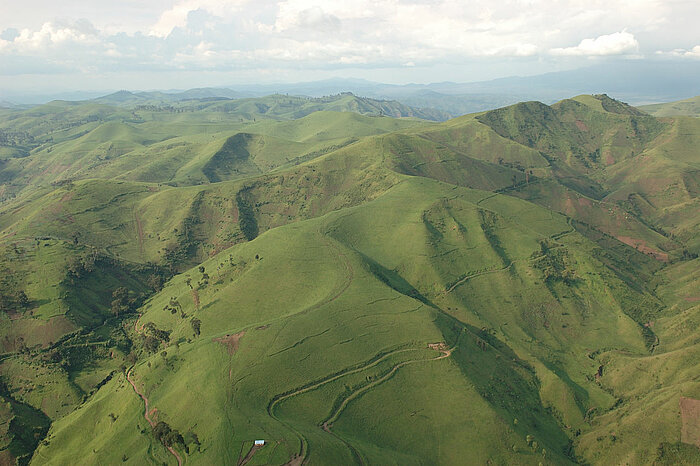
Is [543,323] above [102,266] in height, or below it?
below

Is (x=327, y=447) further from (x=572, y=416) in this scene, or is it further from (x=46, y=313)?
(x=46, y=313)

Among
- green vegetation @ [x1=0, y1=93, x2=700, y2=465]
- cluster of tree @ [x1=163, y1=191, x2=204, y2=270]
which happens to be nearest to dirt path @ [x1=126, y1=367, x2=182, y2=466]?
green vegetation @ [x1=0, y1=93, x2=700, y2=465]

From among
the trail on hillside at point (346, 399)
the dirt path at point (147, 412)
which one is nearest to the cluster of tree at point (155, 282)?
the dirt path at point (147, 412)

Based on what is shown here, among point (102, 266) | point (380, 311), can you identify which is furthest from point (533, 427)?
point (102, 266)

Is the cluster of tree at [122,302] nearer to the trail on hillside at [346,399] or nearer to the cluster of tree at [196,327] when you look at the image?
the cluster of tree at [196,327]

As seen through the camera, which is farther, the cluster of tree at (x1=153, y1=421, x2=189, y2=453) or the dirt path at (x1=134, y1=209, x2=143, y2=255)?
the dirt path at (x1=134, y1=209, x2=143, y2=255)

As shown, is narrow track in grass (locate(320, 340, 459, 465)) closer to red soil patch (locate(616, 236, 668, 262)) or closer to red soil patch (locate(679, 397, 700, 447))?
red soil patch (locate(679, 397, 700, 447))
